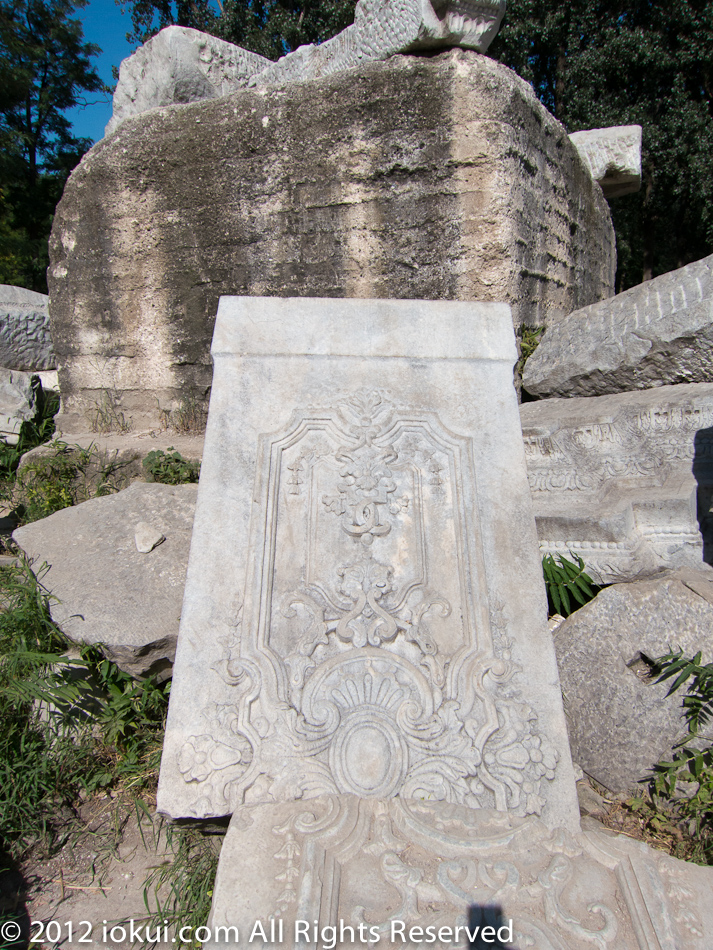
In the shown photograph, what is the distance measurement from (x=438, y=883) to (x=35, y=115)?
54.7 ft

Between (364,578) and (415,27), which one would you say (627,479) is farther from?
(415,27)

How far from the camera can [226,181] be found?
343 centimetres

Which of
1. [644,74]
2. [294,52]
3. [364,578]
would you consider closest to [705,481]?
[364,578]

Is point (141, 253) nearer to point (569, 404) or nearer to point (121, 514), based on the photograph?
point (121, 514)

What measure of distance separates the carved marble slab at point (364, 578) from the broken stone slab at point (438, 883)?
0.06 m

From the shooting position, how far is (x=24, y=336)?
4738mm

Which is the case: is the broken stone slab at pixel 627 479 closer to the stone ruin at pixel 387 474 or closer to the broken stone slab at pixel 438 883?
the stone ruin at pixel 387 474

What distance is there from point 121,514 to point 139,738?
3.00 feet

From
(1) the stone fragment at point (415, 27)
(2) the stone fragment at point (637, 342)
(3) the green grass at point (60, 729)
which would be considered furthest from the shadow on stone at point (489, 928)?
(1) the stone fragment at point (415, 27)

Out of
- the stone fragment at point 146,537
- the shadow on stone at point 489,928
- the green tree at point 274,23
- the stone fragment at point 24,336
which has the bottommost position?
the shadow on stone at point 489,928

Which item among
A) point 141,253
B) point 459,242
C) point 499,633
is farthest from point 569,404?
point 141,253

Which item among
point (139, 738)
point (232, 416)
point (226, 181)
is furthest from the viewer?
point (226, 181)

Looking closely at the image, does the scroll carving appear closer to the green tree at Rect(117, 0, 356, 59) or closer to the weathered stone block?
the weathered stone block

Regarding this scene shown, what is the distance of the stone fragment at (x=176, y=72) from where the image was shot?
3.87m
